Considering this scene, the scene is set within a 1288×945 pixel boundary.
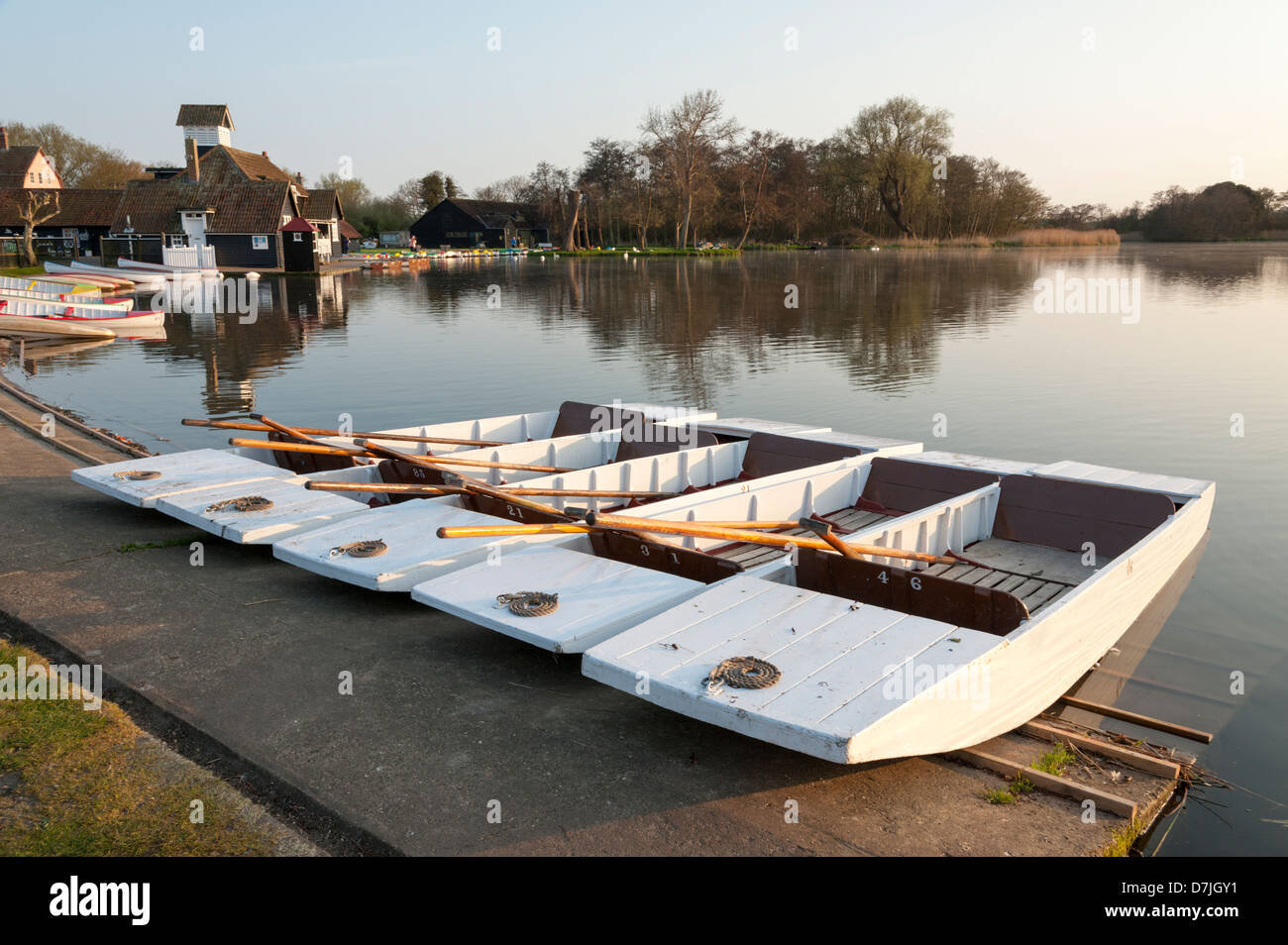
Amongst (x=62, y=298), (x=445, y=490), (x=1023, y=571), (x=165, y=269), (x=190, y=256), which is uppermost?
(x=190, y=256)

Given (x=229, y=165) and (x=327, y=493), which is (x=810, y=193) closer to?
(x=229, y=165)

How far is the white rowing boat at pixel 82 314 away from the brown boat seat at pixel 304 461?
20669 mm

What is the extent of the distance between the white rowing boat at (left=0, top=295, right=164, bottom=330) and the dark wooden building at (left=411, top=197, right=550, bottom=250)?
70060 millimetres

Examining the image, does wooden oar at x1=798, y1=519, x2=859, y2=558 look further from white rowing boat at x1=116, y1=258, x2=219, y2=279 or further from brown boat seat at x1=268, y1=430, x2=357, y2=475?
white rowing boat at x1=116, y1=258, x2=219, y2=279

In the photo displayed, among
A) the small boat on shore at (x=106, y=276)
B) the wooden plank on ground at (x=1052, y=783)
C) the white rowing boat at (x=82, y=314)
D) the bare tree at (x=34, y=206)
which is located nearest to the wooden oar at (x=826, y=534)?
the wooden plank on ground at (x=1052, y=783)

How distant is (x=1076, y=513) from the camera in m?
7.32

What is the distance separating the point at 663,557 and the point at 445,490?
197 cm

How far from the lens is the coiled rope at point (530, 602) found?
468 centimetres

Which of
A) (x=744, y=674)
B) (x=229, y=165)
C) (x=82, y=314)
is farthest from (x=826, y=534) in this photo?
(x=229, y=165)

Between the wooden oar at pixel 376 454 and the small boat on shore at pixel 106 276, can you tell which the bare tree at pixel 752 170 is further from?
the wooden oar at pixel 376 454

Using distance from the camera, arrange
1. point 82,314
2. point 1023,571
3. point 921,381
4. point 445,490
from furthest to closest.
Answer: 1. point 82,314
2. point 921,381
3. point 1023,571
4. point 445,490

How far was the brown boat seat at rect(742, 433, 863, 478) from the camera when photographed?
28.2 feet
